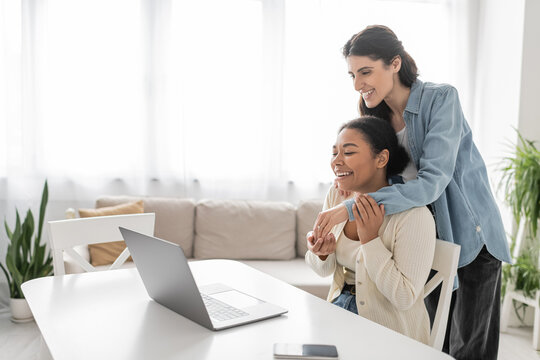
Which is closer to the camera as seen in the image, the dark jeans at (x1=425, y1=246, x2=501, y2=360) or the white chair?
the dark jeans at (x1=425, y1=246, x2=501, y2=360)

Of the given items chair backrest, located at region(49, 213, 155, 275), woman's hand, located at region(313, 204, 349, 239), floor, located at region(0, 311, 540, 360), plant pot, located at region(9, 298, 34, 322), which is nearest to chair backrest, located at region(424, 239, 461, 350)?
woman's hand, located at region(313, 204, 349, 239)

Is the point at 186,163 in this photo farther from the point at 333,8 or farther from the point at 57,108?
the point at 333,8

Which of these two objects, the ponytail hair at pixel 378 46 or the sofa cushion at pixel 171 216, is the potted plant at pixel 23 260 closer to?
the sofa cushion at pixel 171 216

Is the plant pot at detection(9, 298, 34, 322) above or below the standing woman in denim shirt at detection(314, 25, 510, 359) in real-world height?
below

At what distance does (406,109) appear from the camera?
5.43 ft

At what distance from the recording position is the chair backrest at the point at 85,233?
1808mm

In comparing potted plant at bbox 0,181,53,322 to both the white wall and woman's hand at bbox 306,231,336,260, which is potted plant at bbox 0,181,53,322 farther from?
the white wall

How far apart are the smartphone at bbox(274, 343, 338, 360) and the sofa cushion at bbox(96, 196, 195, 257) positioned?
Result: 2.35 metres

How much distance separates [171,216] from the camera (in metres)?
3.32

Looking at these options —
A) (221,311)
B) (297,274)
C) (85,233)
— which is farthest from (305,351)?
(297,274)

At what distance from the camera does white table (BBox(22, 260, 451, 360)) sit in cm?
101

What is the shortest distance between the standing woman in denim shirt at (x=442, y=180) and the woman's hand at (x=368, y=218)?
0.02 m

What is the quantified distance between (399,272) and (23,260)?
2.54 metres

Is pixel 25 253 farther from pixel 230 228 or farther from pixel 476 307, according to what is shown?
pixel 476 307
